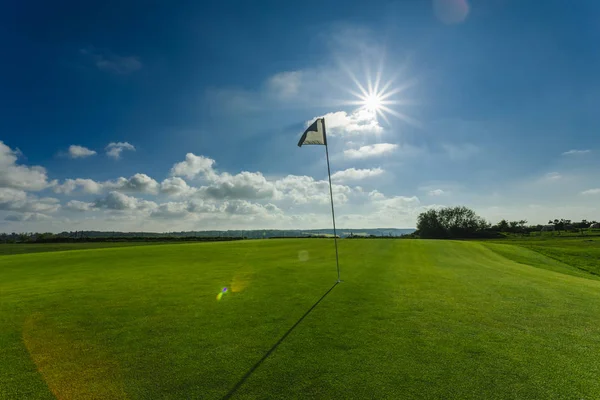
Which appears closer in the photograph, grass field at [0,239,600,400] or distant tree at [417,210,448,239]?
grass field at [0,239,600,400]

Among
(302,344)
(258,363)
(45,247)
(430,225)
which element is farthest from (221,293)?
(430,225)

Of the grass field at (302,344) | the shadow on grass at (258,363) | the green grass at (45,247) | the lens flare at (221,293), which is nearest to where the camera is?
the shadow on grass at (258,363)

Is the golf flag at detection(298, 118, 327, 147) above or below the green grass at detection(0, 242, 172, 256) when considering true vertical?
above

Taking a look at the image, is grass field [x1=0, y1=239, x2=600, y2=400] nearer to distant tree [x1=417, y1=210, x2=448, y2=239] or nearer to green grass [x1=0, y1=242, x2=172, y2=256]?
green grass [x1=0, y1=242, x2=172, y2=256]

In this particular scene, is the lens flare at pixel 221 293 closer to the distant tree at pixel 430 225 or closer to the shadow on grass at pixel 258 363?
the shadow on grass at pixel 258 363

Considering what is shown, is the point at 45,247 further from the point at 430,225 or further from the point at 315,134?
the point at 430,225

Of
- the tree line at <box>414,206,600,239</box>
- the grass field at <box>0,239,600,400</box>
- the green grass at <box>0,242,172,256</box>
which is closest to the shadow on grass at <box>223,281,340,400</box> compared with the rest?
the grass field at <box>0,239,600,400</box>

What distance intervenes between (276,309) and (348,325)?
2419mm

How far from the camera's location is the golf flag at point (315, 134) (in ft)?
45.7

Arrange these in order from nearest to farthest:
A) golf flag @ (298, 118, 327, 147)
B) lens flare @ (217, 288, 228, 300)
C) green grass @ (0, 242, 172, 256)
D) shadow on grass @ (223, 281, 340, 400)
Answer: shadow on grass @ (223, 281, 340, 400) → lens flare @ (217, 288, 228, 300) → golf flag @ (298, 118, 327, 147) → green grass @ (0, 242, 172, 256)

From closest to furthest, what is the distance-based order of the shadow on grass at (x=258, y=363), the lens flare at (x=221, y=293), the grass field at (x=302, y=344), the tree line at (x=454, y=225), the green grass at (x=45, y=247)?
the shadow on grass at (x=258, y=363), the grass field at (x=302, y=344), the lens flare at (x=221, y=293), the green grass at (x=45, y=247), the tree line at (x=454, y=225)

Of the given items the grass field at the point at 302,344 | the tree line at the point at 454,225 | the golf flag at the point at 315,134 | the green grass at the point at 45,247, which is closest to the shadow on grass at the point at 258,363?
the grass field at the point at 302,344

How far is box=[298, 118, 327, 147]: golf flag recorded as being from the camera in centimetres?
1393

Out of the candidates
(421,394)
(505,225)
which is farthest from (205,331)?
(505,225)
